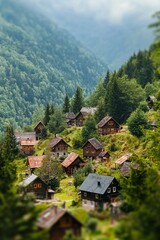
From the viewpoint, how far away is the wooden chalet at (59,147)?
480 feet

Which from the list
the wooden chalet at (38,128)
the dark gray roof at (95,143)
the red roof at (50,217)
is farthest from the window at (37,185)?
the wooden chalet at (38,128)

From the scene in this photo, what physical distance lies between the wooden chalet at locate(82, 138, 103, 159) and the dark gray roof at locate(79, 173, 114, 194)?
37940 mm

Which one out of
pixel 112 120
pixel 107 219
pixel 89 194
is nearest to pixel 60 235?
pixel 107 219

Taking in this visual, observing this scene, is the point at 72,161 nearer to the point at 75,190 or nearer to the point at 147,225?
the point at 75,190

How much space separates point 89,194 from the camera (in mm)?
94688

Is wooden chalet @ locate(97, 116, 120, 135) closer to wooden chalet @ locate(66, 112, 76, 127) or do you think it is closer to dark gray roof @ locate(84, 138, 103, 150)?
dark gray roof @ locate(84, 138, 103, 150)

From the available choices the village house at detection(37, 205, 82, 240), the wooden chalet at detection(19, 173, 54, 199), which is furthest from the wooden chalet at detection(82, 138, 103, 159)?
the village house at detection(37, 205, 82, 240)

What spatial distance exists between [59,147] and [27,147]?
16225 millimetres

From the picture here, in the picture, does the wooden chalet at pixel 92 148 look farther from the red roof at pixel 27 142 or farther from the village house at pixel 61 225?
the village house at pixel 61 225

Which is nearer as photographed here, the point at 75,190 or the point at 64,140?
the point at 75,190

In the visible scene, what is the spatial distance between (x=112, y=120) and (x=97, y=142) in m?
13.0

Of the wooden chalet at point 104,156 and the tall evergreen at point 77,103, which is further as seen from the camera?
the tall evergreen at point 77,103

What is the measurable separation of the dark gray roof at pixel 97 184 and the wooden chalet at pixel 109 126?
5161 cm

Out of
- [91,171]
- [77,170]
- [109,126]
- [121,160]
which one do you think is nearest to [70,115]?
[109,126]
